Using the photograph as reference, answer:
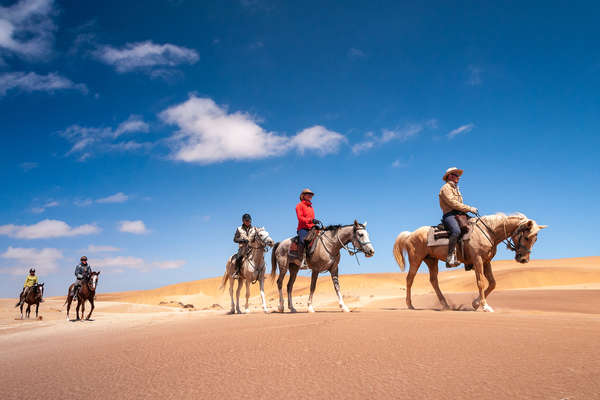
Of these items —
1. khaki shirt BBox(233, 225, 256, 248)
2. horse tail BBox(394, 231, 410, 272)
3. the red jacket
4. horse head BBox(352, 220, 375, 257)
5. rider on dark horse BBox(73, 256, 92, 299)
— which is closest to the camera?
horse head BBox(352, 220, 375, 257)

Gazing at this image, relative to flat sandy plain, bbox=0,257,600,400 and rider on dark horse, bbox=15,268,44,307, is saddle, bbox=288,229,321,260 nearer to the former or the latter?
flat sandy plain, bbox=0,257,600,400

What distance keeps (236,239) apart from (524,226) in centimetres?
821

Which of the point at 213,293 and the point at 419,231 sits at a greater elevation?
the point at 419,231

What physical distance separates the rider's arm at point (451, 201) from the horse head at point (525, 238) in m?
1.21

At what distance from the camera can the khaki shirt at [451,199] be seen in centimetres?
905

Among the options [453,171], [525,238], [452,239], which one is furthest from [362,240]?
[525,238]

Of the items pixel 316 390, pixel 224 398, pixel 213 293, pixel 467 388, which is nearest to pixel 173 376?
pixel 224 398

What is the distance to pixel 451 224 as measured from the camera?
912cm

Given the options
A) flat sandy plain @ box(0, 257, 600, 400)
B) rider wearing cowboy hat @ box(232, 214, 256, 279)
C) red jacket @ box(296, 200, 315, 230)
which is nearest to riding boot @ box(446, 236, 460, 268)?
red jacket @ box(296, 200, 315, 230)

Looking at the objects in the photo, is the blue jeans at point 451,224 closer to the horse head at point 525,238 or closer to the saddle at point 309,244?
the horse head at point 525,238

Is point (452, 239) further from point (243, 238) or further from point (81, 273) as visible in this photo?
point (81, 273)

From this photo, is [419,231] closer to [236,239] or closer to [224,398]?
[236,239]

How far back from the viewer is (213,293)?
40.1 metres

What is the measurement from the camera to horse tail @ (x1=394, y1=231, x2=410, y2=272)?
1085cm
